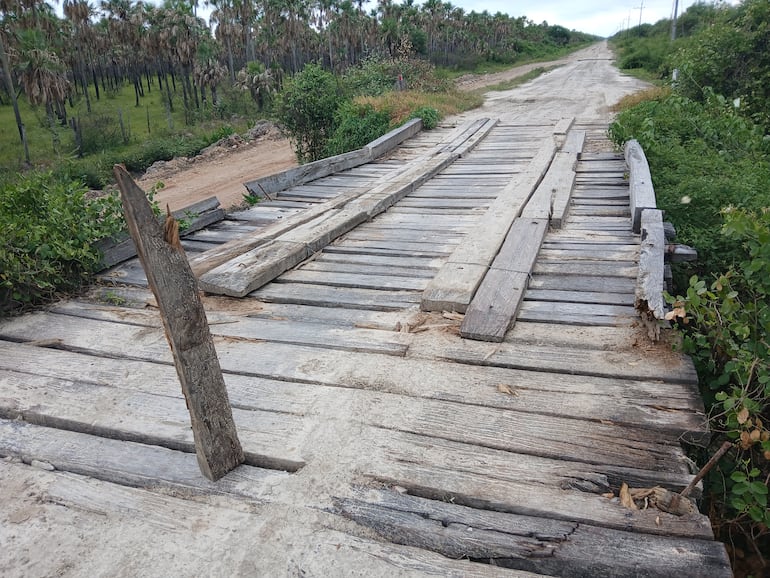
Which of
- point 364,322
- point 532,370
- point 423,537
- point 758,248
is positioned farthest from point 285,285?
point 758,248

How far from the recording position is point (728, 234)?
257 centimetres

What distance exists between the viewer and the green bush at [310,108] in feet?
35.1

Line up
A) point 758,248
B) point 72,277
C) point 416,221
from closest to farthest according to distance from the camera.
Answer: point 758,248 < point 72,277 < point 416,221

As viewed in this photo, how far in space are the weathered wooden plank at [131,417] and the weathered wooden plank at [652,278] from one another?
1.96m

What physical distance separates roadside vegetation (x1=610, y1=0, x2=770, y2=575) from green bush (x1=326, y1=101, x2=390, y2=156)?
406 cm

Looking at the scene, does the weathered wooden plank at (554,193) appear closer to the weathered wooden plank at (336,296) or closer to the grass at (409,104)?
the weathered wooden plank at (336,296)

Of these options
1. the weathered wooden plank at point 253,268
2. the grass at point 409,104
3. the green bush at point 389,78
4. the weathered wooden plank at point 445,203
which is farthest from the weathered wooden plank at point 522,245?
the green bush at point 389,78

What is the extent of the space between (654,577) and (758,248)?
150cm

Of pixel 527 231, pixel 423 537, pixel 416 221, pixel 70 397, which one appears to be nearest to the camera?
pixel 423 537

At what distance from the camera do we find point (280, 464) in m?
2.29

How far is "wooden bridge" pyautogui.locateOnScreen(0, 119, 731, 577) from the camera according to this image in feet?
6.24

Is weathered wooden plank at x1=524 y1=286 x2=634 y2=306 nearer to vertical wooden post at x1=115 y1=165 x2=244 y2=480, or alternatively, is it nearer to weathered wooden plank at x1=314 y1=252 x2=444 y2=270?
weathered wooden plank at x1=314 y1=252 x2=444 y2=270

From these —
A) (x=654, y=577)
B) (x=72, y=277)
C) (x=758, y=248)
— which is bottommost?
(x=654, y=577)

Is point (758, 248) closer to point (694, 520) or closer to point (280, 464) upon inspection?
point (694, 520)
